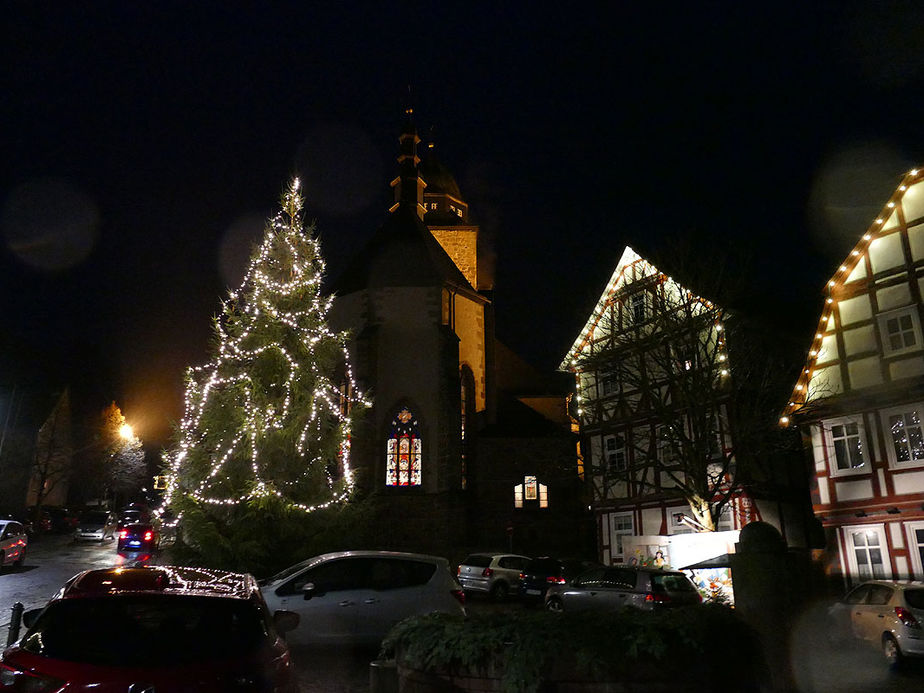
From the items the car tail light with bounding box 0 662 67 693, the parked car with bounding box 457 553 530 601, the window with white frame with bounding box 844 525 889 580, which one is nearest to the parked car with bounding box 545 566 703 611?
the parked car with bounding box 457 553 530 601

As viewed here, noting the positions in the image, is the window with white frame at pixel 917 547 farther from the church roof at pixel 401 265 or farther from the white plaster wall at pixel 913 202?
the church roof at pixel 401 265

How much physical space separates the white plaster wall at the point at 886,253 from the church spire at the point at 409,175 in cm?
3061

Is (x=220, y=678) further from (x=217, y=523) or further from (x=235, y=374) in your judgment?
(x=235, y=374)

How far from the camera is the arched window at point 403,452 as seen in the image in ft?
107

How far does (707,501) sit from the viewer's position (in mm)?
20438

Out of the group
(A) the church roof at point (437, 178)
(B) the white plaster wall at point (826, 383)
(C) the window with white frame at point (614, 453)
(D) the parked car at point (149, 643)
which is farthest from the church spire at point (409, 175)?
(D) the parked car at point (149, 643)

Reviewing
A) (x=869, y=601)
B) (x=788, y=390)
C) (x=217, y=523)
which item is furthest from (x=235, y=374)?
(x=788, y=390)

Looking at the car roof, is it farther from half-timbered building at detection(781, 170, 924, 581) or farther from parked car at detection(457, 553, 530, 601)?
half-timbered building at detection(781, 170, 924, 581)

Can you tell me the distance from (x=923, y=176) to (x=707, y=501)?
10.7m

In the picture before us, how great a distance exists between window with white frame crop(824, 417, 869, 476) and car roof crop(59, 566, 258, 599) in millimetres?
19345

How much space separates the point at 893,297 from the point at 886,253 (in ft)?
4.34

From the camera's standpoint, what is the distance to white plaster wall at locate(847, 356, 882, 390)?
67.6ft

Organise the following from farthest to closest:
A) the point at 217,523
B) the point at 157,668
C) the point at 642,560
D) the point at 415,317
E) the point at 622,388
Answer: the point at 415,317 < the point at 622,388 < the point at 642,560 < the point at 217,523 < the point at 157,668

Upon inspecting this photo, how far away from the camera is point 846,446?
21.3 metres
